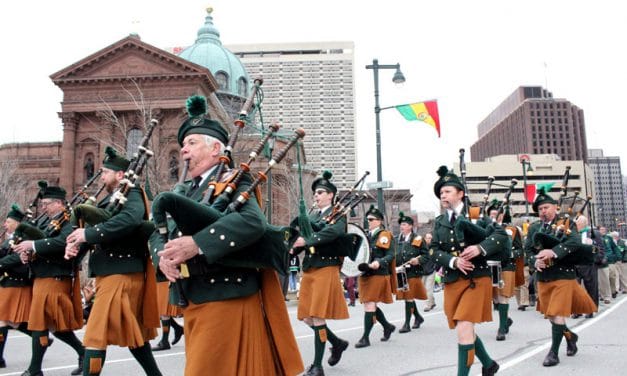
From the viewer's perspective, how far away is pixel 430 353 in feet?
27.9

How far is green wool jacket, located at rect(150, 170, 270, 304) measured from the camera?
314cm

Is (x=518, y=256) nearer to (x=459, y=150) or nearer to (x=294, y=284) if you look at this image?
(x=459, y=150)

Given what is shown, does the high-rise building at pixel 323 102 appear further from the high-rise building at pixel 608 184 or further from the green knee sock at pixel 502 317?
the green knee sock at pixel 502 317

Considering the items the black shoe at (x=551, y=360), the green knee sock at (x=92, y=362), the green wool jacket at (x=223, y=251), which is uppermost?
the green wool jacket at (x=223, y=251)

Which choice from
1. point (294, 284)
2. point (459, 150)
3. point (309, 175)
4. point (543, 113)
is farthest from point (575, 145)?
point (459, 150)

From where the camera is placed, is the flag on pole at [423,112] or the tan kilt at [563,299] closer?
the tan kilt at [563,299]

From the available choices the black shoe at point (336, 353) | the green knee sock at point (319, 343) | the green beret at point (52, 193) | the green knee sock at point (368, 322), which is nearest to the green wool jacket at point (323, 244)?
the green knee sock at point (319, 343)

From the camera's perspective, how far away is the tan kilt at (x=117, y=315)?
5285 millimetres

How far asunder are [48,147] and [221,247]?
60340 mm

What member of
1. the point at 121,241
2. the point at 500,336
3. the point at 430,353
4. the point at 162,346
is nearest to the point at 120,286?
the point at 121,241

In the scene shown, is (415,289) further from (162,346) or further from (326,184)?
(162,346)

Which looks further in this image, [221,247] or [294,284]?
[294,284]

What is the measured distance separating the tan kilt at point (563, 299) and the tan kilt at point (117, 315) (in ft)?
17.6

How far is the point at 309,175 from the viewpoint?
4362cm
